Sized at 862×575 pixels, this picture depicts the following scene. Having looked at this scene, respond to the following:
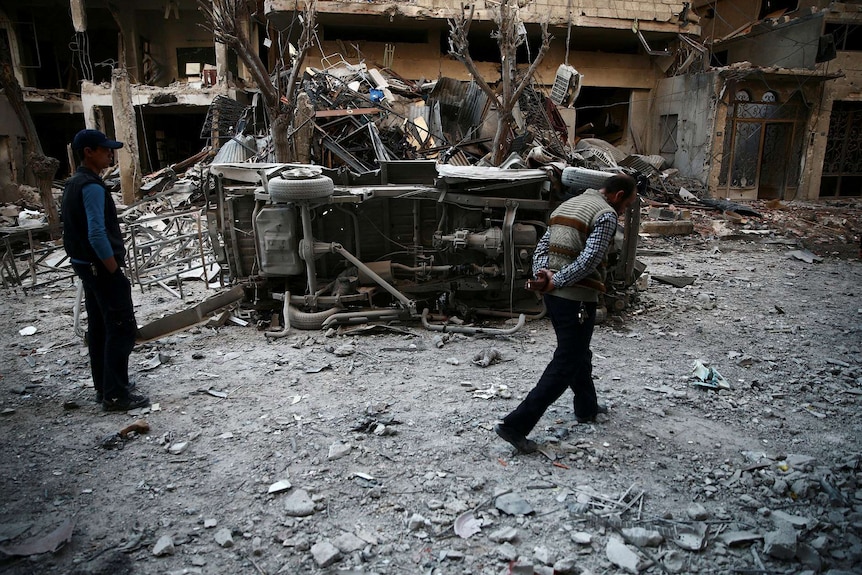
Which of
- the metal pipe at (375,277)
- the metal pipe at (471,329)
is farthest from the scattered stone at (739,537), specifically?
the metal pipe at (375,277)

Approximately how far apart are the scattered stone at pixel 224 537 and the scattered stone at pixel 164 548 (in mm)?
210

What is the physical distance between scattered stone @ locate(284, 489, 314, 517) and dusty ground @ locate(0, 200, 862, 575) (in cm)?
1

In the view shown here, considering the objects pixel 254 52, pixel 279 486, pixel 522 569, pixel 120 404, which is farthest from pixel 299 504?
pixel 254 52

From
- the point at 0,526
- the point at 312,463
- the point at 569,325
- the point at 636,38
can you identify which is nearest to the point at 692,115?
the point at 636,38

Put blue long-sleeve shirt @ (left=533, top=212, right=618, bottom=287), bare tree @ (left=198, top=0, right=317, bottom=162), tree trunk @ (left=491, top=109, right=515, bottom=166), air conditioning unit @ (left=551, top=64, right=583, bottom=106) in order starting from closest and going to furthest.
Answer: blue long-sleeve shirt @ (left=533, top=212, right=618, bottom=287) → bare tree @ (left=198, top=0, right=317, bottom=162) → tree trunk @ (left=491, top=109, right=515, bottom=166) → air conditioning unit @ (left=551, top=64, right=583, bottom=106)

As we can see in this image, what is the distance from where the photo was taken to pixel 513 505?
3.03m

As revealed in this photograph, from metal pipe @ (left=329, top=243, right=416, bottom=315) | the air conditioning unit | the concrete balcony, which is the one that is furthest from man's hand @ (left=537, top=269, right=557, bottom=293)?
the concrete balcony

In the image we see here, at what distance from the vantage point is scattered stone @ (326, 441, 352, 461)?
353 cm

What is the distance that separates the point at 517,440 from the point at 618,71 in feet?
64.2

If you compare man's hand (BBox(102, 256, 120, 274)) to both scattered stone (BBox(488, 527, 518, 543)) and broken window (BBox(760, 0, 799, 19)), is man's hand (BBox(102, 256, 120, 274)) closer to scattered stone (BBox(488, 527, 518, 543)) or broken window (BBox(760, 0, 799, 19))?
scattered stone (BBox(488, 527, 518, 543))

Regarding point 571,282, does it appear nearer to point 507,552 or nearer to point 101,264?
point 507,552

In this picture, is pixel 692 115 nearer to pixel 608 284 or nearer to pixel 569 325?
pixel 608 284

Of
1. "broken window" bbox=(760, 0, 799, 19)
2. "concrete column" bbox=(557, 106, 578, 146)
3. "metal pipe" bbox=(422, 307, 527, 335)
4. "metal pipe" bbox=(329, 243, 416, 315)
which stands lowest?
"metal pipe" bbox=(422, 307, 527, 335)

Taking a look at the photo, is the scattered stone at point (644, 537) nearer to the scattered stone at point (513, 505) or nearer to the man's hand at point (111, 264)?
the scattered stone at point (513, 505)
